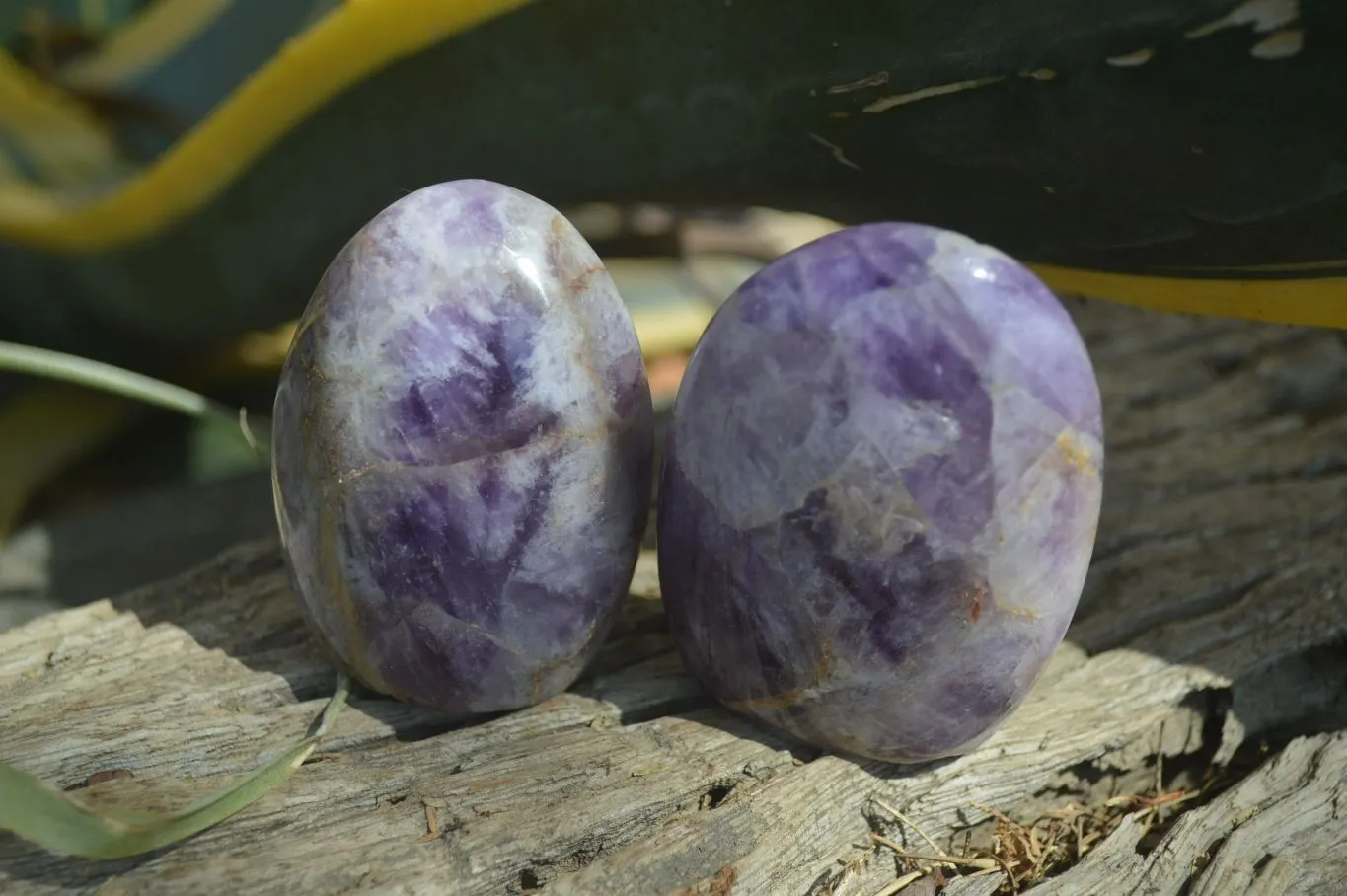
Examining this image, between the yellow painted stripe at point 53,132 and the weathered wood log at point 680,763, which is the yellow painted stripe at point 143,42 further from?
the weathered wood log at point 680,763

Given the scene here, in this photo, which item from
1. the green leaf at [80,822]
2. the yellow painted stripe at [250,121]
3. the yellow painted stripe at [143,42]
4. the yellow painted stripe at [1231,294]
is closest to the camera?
Answer: the green leaf at [80,822]

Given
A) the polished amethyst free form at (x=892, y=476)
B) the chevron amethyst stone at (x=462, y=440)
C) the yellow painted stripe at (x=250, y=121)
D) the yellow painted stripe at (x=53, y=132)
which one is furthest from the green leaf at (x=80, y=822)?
the yellow painted stripe at (x=53, y=132)

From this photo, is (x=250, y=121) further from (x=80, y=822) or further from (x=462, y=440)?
(x=80, y=822)

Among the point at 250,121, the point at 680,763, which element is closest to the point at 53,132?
the point at 250,121

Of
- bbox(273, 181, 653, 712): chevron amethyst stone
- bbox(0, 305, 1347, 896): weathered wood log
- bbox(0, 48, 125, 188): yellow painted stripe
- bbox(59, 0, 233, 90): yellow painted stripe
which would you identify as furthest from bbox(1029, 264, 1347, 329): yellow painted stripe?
bbox(0, 48, 125, 188): yellow painted stripe

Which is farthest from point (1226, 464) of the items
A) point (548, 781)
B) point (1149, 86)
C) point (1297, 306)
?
point (548, 781)
